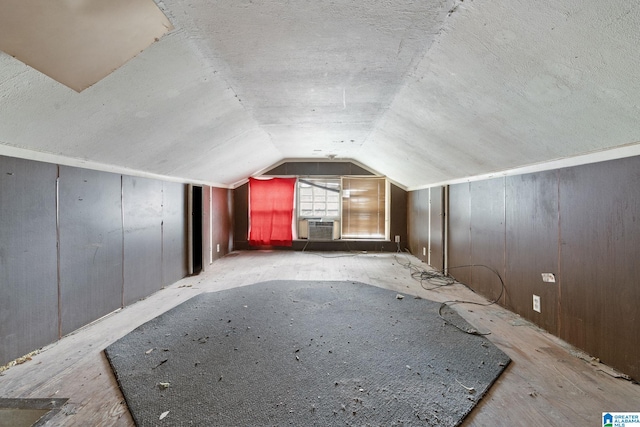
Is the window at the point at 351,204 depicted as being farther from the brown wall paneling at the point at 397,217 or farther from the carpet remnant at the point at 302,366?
the carpet remnant at the point at 302,366

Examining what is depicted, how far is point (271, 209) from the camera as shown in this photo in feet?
20.5

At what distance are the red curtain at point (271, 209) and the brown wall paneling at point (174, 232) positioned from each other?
2.21 meters

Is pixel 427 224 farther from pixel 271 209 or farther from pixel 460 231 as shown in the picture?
pixel 271 209

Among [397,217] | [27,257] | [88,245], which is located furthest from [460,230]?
[27,257]

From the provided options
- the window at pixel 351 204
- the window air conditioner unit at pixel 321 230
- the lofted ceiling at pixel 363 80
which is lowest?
the window air conditioner unit at pixel 321 230

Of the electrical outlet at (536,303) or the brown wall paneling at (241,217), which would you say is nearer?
the electrical outlet at (536,303)

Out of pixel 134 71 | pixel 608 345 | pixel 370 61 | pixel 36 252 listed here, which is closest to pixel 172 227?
pixel 36 252

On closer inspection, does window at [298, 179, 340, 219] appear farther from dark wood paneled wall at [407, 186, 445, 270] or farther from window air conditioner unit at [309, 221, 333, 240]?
dark wood paneled wall at [407, 186, 445, 270]

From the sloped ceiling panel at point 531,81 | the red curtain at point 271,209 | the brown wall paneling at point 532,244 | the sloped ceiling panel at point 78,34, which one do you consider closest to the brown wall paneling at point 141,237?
the sloped ceiling panel at point 78,34

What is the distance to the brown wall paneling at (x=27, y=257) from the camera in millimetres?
Result: 1766

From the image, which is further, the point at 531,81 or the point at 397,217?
the point at 397,217

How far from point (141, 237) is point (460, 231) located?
13.4 ft

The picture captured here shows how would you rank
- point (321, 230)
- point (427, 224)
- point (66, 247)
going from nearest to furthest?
point (66, 247) < point (427, 224) < point (321, 230)

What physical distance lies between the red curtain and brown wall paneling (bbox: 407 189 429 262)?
8.75 ft
